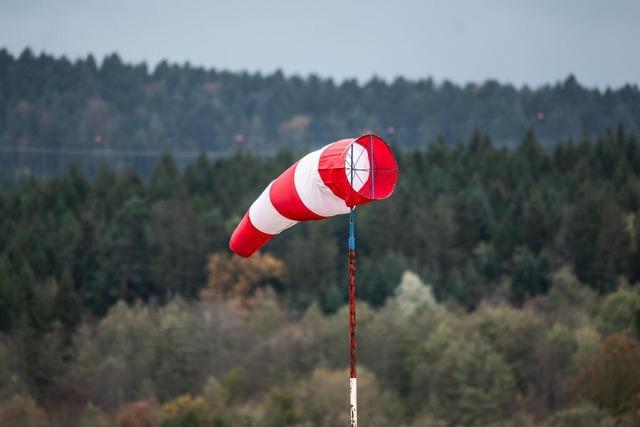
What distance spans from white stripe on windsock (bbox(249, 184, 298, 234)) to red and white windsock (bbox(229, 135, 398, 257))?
3 centimetres

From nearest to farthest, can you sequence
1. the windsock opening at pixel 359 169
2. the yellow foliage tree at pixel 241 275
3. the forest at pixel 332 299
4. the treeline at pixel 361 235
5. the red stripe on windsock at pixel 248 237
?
the windsock opening at pixel 359 169 < the red stripe on windsock at pixel 248 237 < the forest at pixel 332 299 < the treeline at pixel 361 235 < the yellow foliage tree at pixel 241 275

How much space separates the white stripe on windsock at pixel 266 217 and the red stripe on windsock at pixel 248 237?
0.14 meters

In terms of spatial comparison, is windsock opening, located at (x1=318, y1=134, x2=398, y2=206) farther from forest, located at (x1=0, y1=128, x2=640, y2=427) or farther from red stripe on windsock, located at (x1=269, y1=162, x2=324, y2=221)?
forest, located at (x1=0, y1=128, x2=640, y2=427)

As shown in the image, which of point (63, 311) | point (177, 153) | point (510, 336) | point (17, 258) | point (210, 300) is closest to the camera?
point (510, 336)

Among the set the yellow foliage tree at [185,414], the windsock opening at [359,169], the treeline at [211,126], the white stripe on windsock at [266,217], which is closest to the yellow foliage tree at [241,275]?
the yellow foliage tree at [185,414]

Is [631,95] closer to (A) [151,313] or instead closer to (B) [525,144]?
(B) [525,144]

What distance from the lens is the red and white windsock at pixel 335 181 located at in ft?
54.4

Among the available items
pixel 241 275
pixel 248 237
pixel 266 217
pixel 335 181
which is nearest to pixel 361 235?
pixel 241 275

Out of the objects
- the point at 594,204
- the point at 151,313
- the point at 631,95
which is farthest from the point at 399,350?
the point at 631,95

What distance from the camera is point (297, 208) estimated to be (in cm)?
1711

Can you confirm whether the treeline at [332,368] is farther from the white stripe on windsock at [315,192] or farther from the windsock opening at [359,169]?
the white stripe on windsock at [315,192]

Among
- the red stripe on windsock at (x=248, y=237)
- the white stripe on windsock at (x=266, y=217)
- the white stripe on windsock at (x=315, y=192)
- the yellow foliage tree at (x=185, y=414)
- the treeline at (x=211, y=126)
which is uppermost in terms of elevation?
the treeline at (x=211, y=126)

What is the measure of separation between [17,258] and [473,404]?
41.5 metres

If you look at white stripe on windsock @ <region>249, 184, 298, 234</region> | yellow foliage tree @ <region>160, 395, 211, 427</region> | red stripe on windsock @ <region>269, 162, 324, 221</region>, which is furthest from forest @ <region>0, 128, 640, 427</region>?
red stripe on windsock @ <region>269, 162, 324, 221</region>
